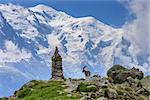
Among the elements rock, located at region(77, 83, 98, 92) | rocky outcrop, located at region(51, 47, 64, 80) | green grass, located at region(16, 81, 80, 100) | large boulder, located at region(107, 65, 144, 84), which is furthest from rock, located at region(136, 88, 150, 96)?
rocky outcrop, located at region(51, 47, 64, 80)

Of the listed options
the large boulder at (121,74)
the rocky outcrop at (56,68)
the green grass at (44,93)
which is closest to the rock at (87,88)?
the green grass at (44,93)

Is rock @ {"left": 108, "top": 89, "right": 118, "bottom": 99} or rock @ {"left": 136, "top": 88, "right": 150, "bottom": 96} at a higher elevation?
rock @ {"left": 136, "top": 88, "right": 150, "bottom": 96}

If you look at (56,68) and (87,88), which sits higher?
(56,68)

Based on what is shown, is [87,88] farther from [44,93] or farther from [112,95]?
[112,95]

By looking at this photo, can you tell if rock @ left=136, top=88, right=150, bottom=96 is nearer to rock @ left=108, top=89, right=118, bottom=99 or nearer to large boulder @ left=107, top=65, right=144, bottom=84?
large boulder @ left=107, top=65, right=144, bottom=84

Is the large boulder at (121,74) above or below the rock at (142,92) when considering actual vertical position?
above

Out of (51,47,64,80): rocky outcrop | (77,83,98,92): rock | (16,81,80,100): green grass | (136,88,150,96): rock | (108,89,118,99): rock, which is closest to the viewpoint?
(108,89,118,99): rock

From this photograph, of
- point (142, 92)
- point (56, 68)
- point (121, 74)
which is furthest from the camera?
point (56, 68)

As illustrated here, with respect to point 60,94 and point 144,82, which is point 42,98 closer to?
point 60,94

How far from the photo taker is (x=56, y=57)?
397 feet

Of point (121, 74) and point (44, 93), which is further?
point (121, 74)

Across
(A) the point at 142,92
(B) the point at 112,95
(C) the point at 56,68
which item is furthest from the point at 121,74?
(B) the point at 112,95

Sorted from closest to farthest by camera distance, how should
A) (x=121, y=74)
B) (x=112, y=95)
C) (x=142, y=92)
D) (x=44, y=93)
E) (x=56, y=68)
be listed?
1. (x=112, y=95)
2. (x=44, y=93)
3. (x=142, y=92)
4. (x=121, y=74)
5. (x=56, y=68)

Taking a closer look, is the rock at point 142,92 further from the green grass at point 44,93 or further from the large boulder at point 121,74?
the green grass at point 44,93
